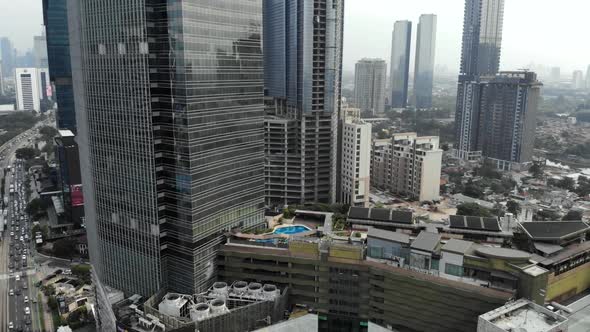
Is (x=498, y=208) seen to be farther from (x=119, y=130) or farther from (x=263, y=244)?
(x=119, y=130)

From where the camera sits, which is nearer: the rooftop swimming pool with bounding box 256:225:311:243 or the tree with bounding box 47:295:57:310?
the rooftop swimming pool with bounding box 256:225:311:243

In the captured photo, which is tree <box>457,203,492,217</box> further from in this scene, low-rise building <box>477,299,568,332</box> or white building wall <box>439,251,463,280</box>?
low-rise building <box>477,299,568,332</box>

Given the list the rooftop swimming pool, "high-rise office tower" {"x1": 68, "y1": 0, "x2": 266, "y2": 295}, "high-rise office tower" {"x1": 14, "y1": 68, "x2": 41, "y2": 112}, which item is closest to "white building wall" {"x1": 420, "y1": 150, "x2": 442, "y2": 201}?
the rooftop swimming pool

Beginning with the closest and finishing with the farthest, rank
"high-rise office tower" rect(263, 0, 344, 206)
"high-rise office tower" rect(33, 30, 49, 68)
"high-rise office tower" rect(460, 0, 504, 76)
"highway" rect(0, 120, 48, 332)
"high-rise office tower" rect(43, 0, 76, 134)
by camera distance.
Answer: "highway" rect(0, 120, 48, 332) → "high-rise office tower" rect(263, 0, 344, 206) → "high-rise office tower" rect(43, 0, 76, 134) → "high-rise office tower" rect(460, 0, 504, 76) → "high-rise office tower" rect(33, 30, 49, 68)

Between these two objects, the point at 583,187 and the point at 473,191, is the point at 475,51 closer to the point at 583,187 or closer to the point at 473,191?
the point at 583,187

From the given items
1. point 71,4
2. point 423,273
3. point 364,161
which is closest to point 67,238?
point 71,4

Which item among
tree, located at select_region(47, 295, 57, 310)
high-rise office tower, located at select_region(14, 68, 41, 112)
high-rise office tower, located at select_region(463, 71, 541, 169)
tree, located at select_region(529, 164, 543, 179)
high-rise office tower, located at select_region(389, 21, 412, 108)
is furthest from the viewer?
high-rise office tower, located at select_region(389, 21, 412, 108)

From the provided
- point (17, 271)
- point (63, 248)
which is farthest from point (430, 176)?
point (17, 271)
